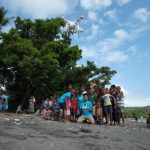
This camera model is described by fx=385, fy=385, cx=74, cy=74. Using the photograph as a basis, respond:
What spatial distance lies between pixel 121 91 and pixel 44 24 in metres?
19.4

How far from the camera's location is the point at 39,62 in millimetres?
29703

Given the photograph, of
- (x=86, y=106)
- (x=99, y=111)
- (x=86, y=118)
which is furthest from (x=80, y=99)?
(x=99, y=111)

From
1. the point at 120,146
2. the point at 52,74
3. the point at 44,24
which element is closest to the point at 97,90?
the point at 120,146

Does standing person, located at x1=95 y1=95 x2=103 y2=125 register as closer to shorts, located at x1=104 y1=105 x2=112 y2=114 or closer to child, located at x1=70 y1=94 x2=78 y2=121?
shorts, located at x1=104 y1=105 x2=112 y2=114

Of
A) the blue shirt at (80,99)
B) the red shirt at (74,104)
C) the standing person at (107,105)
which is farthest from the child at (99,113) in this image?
the red shirt at (74,104)

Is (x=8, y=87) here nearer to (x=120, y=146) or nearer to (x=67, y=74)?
(x=67, y=74)

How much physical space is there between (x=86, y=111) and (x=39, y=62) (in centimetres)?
1517

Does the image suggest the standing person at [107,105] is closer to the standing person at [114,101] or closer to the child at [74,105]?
the standing person at [114,101]

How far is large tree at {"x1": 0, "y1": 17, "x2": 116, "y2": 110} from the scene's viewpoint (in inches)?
1202

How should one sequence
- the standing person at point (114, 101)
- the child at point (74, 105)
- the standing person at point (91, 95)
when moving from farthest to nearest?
the child at point (74, 105), the standing person at point (91, 95), the standing person at point (114, 101)

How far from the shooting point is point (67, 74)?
33688 mm

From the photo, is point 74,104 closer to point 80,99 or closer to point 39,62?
point 80,99

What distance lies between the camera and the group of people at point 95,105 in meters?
15.0

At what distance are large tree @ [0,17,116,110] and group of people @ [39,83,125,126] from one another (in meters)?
14.4
